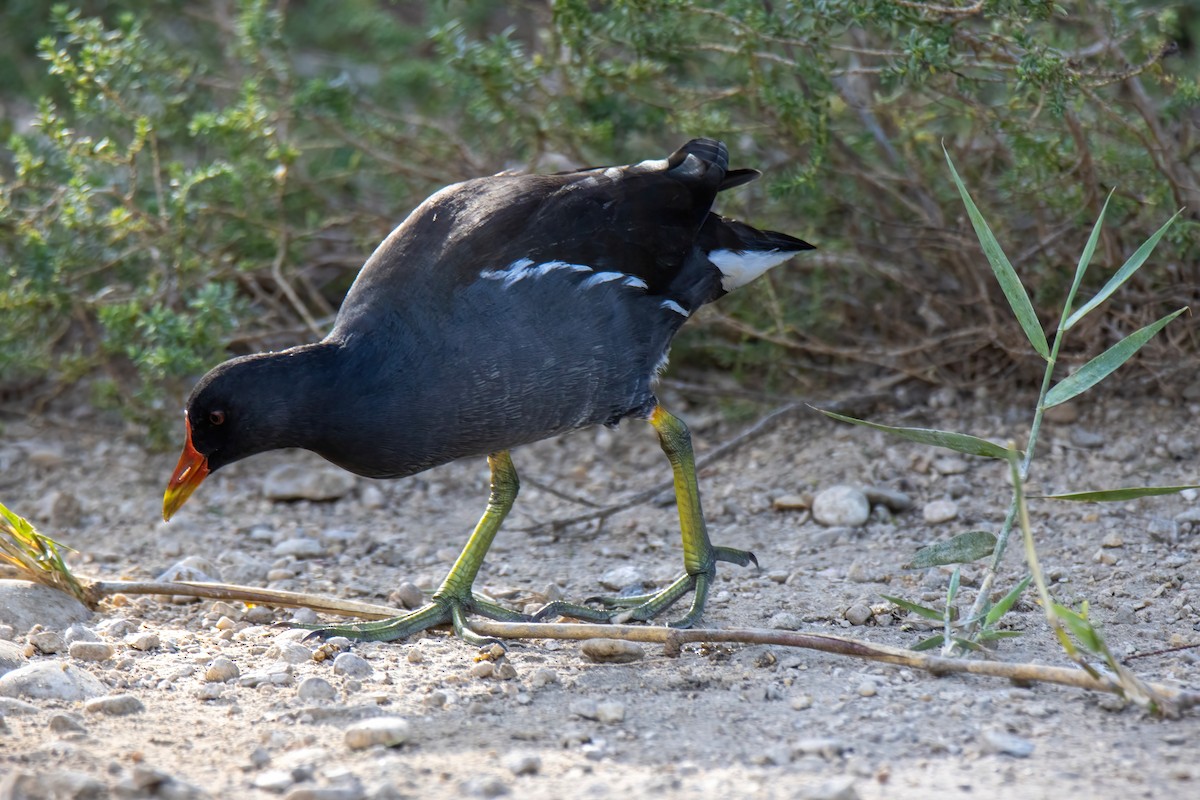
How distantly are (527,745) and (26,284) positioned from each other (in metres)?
3.18

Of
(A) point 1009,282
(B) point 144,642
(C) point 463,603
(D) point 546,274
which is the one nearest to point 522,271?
(D) point 546,274

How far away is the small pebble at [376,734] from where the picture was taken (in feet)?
8.97

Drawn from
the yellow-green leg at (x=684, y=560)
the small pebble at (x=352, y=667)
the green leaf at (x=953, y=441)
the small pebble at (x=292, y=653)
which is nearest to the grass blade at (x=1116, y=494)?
the green leaf at (x=953, y=441)

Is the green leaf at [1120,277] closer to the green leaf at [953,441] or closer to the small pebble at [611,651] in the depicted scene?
the green leaf at [953,441]

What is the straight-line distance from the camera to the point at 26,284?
4922mm

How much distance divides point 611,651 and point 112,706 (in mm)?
1201

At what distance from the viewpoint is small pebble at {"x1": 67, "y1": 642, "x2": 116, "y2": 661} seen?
10.9 ft

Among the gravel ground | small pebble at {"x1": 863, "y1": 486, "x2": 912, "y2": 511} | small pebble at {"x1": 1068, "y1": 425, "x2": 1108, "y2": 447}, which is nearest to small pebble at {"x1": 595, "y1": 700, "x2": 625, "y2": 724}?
the gravel ground

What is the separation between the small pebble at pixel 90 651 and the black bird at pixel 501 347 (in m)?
0.48

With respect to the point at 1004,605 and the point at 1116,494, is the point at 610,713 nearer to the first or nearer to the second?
the point at 1004,605

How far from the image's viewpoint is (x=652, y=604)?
3881 millimetres

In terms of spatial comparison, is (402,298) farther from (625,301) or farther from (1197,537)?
(1197,537)

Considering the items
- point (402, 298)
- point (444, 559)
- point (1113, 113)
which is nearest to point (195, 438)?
point (402, 298)

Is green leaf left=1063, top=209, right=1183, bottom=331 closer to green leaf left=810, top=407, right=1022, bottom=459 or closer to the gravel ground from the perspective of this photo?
green leaf left=810, top=407, right=1022, bottom=459
